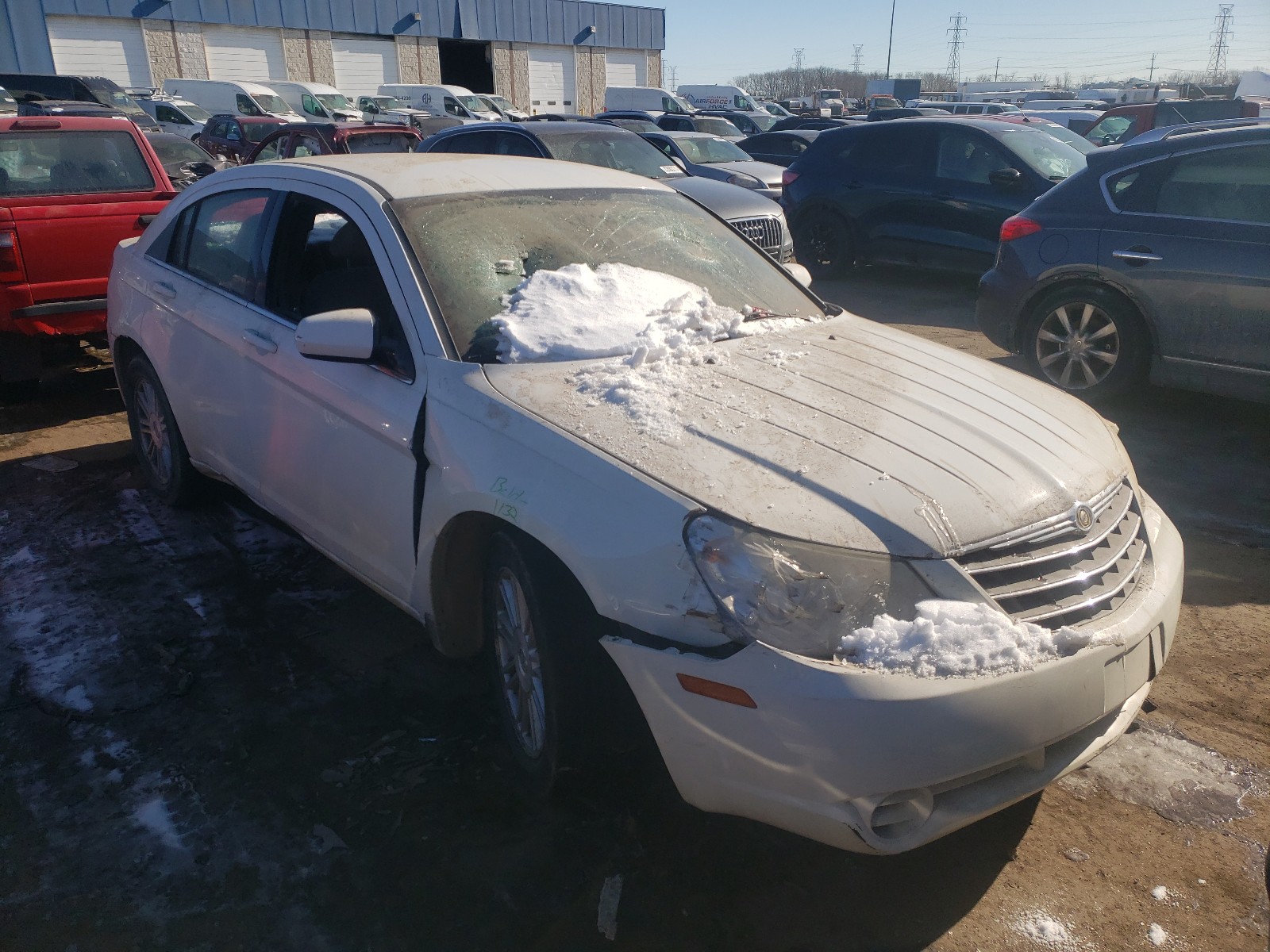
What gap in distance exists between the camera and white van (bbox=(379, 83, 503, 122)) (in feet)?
111

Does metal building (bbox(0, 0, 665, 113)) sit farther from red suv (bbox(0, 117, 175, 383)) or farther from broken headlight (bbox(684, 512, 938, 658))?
broken headlight (bbox(684, 512, 938, 658))

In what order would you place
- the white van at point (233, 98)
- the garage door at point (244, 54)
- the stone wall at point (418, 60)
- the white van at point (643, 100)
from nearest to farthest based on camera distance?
the white van at point (233, 98) < the white van at point (643, 100) < the garage door at point (244, 54) < the stone wall at point (418, 60)

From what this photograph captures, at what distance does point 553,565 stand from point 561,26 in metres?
51.4

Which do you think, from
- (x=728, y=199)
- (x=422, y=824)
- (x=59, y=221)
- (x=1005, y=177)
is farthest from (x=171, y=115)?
(x=422, y=824)

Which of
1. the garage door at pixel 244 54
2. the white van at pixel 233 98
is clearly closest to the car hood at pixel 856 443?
the white van at pixel 233 98

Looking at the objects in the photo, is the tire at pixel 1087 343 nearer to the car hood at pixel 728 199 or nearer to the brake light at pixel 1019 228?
the brake light at pixel 1019 228

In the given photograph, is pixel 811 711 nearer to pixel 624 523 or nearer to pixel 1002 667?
pixel 1002 667

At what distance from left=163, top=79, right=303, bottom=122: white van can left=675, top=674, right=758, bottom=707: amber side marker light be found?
32404 mm

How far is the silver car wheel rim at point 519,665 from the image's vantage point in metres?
2.69

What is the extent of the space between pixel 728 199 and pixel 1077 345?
4.57m

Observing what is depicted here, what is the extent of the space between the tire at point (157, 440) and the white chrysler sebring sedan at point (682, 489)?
0.63 m

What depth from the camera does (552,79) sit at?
163ft

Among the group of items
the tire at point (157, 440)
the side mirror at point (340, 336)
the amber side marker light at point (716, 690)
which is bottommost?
the tire at point (157, 440)

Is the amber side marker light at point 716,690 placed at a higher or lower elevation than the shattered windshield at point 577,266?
lower
